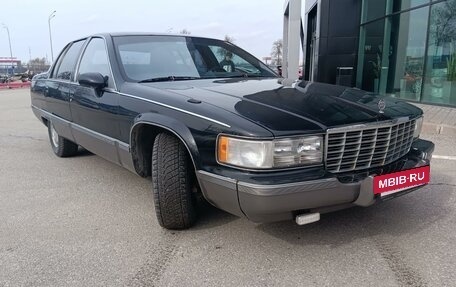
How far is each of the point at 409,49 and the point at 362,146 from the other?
32.9ft

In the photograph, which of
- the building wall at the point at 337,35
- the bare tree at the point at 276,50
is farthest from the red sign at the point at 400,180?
the bare tree at the point at 276,50

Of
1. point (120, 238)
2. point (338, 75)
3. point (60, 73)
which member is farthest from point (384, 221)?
point (338, 75)

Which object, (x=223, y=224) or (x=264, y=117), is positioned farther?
(x=223, y=224)

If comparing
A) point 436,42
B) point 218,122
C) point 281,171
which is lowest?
point 281,171

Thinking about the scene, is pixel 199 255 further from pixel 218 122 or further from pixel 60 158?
pixel 60 158

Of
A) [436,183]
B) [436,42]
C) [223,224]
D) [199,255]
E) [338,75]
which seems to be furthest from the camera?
[338,75]

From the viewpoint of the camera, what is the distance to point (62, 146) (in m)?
5.34

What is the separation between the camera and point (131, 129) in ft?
10.4

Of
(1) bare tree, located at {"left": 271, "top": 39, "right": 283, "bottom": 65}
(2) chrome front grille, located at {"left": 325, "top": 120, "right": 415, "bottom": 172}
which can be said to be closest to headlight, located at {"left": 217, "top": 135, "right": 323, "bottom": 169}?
(2) chrome front grille, located at {"left": 325, "top": 120, "right": 415, "bottom": 172}

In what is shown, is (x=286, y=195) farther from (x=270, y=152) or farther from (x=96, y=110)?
(x=96, y=110)

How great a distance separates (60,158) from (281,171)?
4.05m

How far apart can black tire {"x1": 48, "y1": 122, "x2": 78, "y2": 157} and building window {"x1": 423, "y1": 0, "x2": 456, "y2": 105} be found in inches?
338

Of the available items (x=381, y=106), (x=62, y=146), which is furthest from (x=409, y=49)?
(x=62, y=146)

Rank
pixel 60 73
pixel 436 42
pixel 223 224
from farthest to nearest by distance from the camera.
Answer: pixel 436 42
pixel 60 73
pixel 223 224
